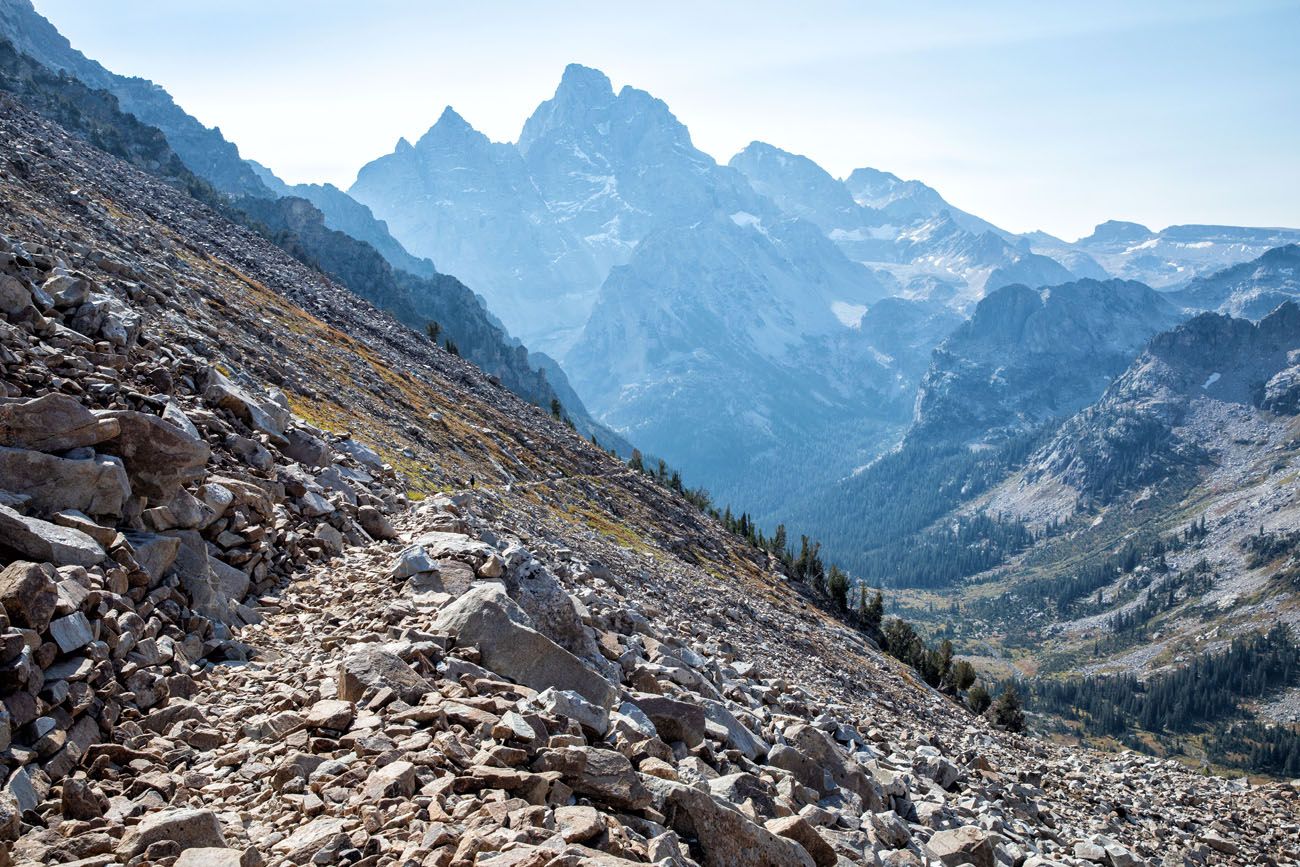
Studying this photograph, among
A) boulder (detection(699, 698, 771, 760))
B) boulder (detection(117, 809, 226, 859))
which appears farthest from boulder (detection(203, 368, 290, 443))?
boulder (detection(117, 809, 226, 859))

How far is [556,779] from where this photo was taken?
34.9 feet

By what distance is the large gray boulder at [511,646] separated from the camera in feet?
49.0

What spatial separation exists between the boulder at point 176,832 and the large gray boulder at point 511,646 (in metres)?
5.94

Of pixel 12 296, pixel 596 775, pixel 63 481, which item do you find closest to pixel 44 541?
pixel 63 481

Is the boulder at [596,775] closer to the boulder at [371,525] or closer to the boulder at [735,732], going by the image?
the boulder at [735,732]

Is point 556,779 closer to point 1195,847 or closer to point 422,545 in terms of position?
point 422,545

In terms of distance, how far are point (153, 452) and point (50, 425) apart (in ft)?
6.09

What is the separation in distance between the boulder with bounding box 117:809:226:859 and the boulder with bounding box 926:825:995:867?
15.7 m

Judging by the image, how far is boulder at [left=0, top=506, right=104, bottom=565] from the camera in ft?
40.8

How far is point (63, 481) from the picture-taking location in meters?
14.5

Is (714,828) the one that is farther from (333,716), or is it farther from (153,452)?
(153,452)

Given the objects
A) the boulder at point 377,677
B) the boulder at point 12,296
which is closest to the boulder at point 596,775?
the boulder at point 377,677

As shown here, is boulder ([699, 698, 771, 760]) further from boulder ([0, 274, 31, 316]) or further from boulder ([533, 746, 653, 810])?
boulder ([0, 274, 31, 316])

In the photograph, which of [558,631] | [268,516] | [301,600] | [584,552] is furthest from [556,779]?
[584,552]
